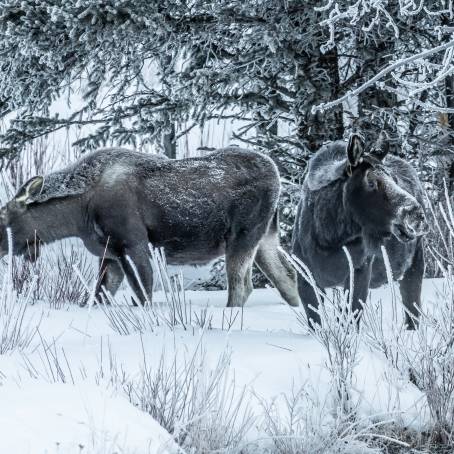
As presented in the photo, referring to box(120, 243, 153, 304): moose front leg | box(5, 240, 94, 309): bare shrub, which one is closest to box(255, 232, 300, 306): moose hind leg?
box(120, 243, 153, 304): moose front leg

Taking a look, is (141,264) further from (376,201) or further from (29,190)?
(376,201)

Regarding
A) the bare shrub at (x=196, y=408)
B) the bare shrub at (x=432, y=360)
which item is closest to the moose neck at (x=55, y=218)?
the bare shrub at (x=432, y=360)

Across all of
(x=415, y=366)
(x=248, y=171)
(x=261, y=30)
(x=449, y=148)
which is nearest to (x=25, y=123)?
(x=261, y=30)

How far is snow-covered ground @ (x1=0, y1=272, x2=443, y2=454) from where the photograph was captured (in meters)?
3.40

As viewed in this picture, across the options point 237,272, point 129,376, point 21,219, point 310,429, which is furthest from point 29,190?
point 310,429

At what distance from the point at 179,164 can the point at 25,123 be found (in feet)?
11.4

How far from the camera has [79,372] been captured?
4430 millimetres

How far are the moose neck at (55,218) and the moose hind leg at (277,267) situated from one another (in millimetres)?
1680

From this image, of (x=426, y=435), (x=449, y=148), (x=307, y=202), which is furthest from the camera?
(x=449, y=148)

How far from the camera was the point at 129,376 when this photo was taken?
4180 mm

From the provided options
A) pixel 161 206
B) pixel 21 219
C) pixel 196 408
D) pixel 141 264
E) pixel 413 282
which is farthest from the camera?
pixel 21 219

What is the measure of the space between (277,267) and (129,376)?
4281 millimetres

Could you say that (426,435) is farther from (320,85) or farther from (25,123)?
(25,123)

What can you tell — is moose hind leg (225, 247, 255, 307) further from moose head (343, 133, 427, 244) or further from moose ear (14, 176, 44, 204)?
moose head (343, 133, 427, 244)
